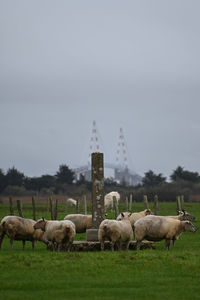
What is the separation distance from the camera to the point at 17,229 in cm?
2702

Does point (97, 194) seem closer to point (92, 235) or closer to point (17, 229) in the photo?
point (92, 235)

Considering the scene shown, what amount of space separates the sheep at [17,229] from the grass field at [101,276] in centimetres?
449

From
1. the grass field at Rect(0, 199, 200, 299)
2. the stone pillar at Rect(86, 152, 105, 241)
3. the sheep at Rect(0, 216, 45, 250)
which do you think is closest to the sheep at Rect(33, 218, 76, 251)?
the sheep at Rect(0, 216, 45, 250)

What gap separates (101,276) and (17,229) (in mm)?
9332

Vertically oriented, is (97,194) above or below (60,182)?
below

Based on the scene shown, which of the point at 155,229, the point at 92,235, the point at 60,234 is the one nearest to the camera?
the point at 60,234

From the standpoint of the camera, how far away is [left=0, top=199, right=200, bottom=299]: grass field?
15.9 m

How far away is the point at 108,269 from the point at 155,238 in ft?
25.1

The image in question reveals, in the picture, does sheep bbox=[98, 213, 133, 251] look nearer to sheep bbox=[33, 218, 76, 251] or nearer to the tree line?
sheep bbox=[33, 218, 76, 251]

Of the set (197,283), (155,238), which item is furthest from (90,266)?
(155,238)

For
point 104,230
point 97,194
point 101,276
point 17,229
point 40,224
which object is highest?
point 97,194

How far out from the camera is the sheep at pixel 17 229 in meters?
26.9

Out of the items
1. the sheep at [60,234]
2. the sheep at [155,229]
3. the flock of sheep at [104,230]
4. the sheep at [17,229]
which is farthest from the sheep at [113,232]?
the sheep at [17,229]

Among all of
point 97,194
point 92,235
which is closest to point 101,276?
point 92,235
